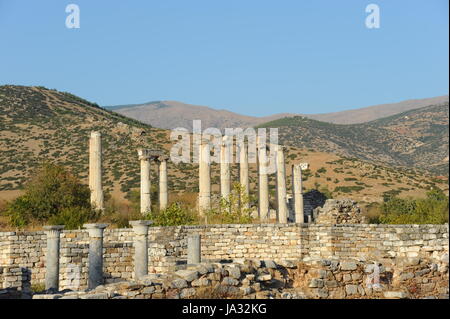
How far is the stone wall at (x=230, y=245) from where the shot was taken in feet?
81.8

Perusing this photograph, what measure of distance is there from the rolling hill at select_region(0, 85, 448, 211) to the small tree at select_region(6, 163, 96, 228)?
18.5 metres

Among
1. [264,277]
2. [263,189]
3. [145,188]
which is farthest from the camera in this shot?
[263,189]

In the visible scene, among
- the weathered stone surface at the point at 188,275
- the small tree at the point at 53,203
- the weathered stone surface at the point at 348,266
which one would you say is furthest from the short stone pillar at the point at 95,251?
the small tree at the point at 53,203

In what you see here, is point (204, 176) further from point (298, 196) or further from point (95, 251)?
point (95, 251)

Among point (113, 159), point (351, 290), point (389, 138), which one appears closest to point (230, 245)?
point (351, 290)

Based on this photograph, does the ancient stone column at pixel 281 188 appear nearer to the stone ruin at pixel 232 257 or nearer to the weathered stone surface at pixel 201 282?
the stone ruin at pixel 232 257

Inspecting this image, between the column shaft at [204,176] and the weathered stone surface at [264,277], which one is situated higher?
the column shaft at [204,176]

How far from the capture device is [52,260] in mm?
22344

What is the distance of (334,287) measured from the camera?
17.1m

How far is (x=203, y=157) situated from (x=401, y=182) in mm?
34772

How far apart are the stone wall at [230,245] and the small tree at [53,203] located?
415 centimetres

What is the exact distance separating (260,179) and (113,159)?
2857 centimetres

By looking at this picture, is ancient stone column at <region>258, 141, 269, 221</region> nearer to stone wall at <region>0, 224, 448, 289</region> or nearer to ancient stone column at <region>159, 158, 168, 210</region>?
ancient stone column at <region>159, 158, 168, 210</region>

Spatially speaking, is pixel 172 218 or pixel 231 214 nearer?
pixel 172 218
